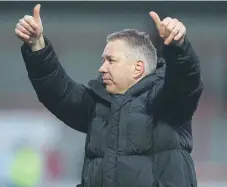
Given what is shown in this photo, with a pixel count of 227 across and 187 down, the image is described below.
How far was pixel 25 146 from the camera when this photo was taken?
606 cm

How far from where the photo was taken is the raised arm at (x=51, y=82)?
10.5 feet

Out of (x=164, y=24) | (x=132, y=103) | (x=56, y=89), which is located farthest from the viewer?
(x=56, y=89)

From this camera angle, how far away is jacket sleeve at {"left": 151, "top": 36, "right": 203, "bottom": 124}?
10.1ft

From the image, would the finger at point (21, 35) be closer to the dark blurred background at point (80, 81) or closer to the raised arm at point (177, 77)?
the raised arm at point (177, 77)

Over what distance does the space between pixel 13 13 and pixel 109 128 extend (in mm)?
3079

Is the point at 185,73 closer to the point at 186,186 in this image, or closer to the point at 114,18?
the point at 186,186

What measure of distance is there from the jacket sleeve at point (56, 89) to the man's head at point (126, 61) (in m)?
0.14

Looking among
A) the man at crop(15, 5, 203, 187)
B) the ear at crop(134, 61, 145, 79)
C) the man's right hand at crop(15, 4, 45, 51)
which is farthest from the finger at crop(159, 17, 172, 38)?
the man's right hand at crop(15, 4, 45, 51)

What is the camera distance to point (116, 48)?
3355mm

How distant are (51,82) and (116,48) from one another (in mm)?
306

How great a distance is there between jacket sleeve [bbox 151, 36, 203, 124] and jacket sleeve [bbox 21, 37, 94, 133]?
1.10 ft

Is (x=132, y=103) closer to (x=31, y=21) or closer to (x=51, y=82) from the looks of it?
(x=51, y=82)

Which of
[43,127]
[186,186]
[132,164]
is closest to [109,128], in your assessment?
[132,164]

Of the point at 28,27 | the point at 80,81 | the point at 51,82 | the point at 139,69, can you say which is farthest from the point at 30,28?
the point at 80,81
